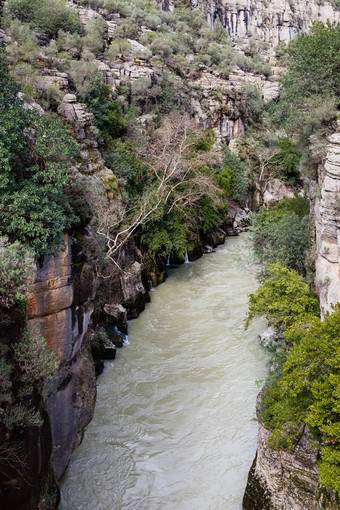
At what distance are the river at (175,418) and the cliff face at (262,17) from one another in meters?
57.7

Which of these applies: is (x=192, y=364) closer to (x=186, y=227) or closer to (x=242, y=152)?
(x=186, y=227)

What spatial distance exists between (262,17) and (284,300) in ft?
230

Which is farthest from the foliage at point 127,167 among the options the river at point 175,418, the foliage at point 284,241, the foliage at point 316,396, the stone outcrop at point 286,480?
the stone outcrop at point 286,480

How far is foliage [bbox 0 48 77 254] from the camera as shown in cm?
789

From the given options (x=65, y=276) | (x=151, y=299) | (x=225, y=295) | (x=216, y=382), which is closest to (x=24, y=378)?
(x=65, y=276)

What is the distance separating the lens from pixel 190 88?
1535 inches

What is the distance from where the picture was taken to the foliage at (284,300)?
11344mm

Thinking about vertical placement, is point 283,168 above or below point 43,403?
above

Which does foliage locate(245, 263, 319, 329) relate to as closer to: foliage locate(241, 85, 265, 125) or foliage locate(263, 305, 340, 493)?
foliage locate(263, 305, 340, 493)

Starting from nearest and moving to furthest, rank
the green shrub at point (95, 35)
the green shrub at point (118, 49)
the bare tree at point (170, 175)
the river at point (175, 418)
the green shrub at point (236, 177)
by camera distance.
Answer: the river at point (175, 418) → the bare tree at point (170, 175) → the green shrub at point (95, 35) → the green shrub at point (118, 49) → the green shrub at point (236, 177)

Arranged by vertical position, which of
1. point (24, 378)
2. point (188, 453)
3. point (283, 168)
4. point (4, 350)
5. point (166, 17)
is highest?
point (166, 17)

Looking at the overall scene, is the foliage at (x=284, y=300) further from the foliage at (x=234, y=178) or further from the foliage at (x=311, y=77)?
the foliage at (x=234, y=178)

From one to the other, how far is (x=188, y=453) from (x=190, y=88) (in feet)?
122

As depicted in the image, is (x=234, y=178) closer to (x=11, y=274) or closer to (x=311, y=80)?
(x=311, y=80)
